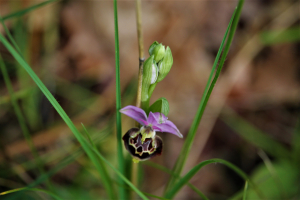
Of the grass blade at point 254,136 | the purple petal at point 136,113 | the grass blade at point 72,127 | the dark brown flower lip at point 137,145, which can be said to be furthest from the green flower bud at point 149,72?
the grass blade at point 254,136

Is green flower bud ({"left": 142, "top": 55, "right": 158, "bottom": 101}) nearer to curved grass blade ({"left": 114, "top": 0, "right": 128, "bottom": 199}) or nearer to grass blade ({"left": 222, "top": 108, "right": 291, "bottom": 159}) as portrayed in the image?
curved grass blade ({"left": 114, "top": 0, "right": 128, "bottom": 199})

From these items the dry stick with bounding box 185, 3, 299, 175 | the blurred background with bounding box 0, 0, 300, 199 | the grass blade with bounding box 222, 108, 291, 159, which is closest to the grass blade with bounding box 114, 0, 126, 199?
the blurred background with bounding box 0, 0, 300, 199

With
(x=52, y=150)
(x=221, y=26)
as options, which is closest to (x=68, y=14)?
(x=52, y=150)

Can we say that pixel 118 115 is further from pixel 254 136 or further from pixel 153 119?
pixel 254 136

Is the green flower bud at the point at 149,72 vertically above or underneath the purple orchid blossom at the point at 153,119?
above

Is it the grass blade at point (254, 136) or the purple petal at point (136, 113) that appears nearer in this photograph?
the purple petal at point (136, 113)

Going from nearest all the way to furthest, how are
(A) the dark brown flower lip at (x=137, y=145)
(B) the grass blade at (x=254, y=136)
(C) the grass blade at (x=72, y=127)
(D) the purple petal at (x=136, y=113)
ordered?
1. (C) the grass blade at (x=72, y=127)
2. (D) the purple petal at (x=136, y=113)
3. (A) the dark brown flower lip at (x=137, y=145)
4. (B) the grass blade at (x=254, y=136)

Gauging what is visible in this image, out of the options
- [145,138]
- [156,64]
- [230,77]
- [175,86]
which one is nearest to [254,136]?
[230,77]

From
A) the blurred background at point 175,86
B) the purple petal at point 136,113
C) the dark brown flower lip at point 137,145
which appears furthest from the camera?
the blurred background at point 175,86

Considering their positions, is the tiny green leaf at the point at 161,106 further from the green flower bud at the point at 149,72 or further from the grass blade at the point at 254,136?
the grass blade at the point at 254,136
